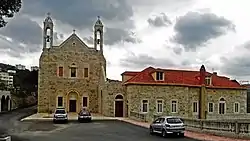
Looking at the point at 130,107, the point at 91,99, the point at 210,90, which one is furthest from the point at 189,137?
the point at 91,99

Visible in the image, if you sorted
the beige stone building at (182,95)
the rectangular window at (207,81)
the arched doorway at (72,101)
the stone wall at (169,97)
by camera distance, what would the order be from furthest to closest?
the arched doorway at (72,101)
the rectangular window at (207,81)
the beige stone building at (182,95)
the stone wall at (169,97)

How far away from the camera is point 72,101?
60.1 m

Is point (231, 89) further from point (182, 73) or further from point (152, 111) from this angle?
point (152, 111)

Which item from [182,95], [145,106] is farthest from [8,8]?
[182,95]

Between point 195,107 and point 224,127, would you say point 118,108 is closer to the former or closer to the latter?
point 195,107

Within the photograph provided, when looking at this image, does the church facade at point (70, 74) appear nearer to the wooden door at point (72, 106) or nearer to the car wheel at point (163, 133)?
the wooden door at point (72, 106)

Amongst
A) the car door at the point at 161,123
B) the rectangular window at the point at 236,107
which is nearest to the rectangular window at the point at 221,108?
the rectangular window at the point at 236,107

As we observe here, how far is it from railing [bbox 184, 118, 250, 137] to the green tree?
1541 centimetres

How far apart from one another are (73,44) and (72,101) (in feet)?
29.1

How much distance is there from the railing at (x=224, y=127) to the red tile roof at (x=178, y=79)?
19.2 m

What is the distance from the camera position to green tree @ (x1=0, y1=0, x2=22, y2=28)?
17.5 metres

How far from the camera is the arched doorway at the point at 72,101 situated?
197ft

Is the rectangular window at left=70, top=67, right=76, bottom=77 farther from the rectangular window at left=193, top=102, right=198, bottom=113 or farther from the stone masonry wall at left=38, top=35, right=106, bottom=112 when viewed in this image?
the rectangular window at left=193, top=102, right=198, bottom=113

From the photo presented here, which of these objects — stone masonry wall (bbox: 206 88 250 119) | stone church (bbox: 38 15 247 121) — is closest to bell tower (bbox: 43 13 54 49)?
stone church (bbox: 38 15 247 121)
